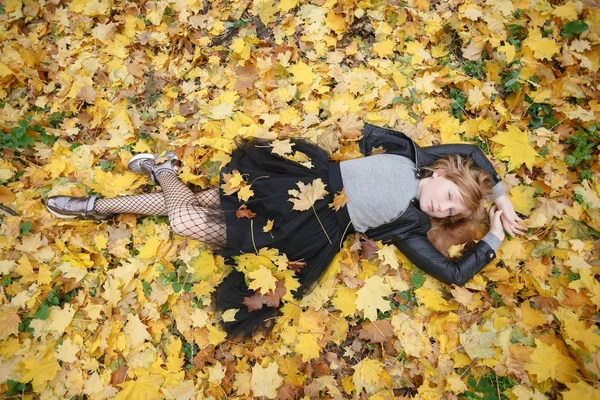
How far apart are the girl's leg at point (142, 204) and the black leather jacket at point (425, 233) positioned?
1.40 m

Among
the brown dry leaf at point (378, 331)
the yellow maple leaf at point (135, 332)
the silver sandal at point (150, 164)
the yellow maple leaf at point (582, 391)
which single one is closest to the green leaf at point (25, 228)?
the silver sandal at point (150, 164)

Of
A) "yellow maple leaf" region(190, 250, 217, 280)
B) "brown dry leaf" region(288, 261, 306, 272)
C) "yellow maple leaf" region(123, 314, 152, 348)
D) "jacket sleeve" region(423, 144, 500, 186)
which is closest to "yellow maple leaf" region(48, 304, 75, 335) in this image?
"yellow maple leaf" region(123, 314, 152, 348)

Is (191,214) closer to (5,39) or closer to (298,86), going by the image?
(298,86)

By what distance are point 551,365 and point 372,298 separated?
1302mm

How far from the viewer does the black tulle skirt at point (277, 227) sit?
10.1ft

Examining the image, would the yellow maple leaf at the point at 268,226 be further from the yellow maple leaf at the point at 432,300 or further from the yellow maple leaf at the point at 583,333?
the yellow maple leaf at the point at 583,333

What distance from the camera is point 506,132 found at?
3443 mm

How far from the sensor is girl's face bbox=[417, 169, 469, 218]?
3.02 meters

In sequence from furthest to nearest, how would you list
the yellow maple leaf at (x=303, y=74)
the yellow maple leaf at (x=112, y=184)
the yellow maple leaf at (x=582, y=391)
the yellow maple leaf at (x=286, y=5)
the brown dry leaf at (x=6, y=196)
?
1. the yellow maple leaf at (x=286, y=5)
2. the yellow maple leaf at (x=303, y=74)
3. the yellow maple leaf at (x=112, y=184)
4. the brown dry leaf at (x=6, y=196)
5. the yellow maple leaf at (x=582, y=391)

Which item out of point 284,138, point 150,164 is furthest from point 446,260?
point 150,164

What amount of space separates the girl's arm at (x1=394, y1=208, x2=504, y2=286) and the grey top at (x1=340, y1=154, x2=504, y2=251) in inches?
2.9

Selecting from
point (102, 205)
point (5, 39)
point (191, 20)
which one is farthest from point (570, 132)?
point (5, 39)

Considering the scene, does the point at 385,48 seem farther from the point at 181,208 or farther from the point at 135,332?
the point at 135,332

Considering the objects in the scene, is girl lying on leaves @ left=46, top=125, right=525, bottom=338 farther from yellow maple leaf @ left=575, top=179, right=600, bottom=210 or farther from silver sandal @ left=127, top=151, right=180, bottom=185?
yellow maple leaf @ left=575, top=179, right=600, bottom=210
